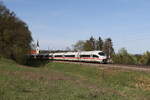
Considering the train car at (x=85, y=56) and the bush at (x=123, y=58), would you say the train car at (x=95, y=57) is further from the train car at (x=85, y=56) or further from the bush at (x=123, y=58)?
the bush at (x=123, y=58)

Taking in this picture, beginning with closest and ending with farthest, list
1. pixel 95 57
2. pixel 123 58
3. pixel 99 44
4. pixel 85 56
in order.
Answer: pixel 95 57
pixel 85 56
pixel 123 58
pixel 99 44

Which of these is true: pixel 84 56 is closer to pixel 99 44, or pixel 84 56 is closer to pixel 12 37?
pixel 12 37

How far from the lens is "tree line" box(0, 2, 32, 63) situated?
5506 cm

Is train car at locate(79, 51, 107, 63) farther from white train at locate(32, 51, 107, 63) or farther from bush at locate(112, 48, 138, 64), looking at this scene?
bush at locate(112, 48, 138, 64)

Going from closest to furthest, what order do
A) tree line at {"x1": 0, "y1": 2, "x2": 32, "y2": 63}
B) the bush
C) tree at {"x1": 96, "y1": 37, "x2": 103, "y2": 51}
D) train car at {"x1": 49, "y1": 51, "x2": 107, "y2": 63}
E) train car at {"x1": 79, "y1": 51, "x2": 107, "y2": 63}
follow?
train car at {"x1": 79, "y1": 51, "x2": 107, "y2": 63}
train car at {"x1": 49, "y1": 51, "x2": 107, "y2": 63}
tree line at {"x1": 0, "y1": 2, "x2": 32, "y2": 63}
the bush
tree at {"x1": 96, "y1": 37, "x2": 103, "y2": 51}

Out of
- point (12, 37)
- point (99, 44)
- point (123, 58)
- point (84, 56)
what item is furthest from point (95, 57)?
point (99, 44)

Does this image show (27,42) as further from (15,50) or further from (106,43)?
(106,43)

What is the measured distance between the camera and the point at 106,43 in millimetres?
113875

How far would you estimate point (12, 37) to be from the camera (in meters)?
55.7

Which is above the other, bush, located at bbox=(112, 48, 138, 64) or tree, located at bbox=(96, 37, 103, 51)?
tree, located at bbox=(96, 37, 103, 51)

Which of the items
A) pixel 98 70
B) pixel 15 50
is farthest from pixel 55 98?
pixel 15 50

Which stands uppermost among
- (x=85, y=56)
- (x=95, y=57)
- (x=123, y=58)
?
(x=85, y=56)

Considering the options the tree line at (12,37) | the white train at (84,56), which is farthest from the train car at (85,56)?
the tree line at (12,37)

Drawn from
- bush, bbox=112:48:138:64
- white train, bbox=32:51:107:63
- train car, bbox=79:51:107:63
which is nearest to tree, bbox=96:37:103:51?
white train, bbox=32:51:107:63
